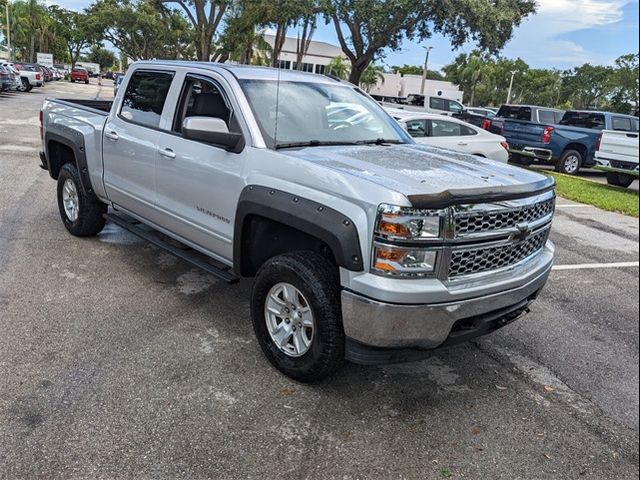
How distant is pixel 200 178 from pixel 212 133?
517 mm

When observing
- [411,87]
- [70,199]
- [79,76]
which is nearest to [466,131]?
[70,199]

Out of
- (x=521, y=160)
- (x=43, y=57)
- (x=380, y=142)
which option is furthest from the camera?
(x=43, y=57)

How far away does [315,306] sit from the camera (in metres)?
3.23

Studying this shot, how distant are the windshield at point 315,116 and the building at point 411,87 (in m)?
11.5

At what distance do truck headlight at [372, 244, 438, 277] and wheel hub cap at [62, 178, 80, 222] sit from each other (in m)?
4.33

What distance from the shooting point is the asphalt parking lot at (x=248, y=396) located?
2.83 metres

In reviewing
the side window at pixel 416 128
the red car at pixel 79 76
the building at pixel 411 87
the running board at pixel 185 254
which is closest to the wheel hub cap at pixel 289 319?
the running board at pixel 185 254

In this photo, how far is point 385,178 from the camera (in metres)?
3.13

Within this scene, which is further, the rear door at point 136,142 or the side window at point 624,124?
the rear door at point 136,142

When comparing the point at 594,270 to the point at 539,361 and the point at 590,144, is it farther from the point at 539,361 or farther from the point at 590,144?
the point at 590,144

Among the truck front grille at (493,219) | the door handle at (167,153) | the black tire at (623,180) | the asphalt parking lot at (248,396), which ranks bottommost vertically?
the asphalt parking lot at (248,396)

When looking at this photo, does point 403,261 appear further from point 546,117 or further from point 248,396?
point 546,117

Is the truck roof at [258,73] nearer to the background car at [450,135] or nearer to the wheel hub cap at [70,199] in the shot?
the wheel hub cap at [70,199]

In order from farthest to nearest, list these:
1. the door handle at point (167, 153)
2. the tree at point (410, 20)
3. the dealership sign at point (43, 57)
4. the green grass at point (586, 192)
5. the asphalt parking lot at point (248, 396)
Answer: the dealership sign at point (43, 57)
the tree at point (410, 20)
the green grass at point (586, 192)
the door handle at point (167, 153)
the asphalt parking lot at point (248, 396)
